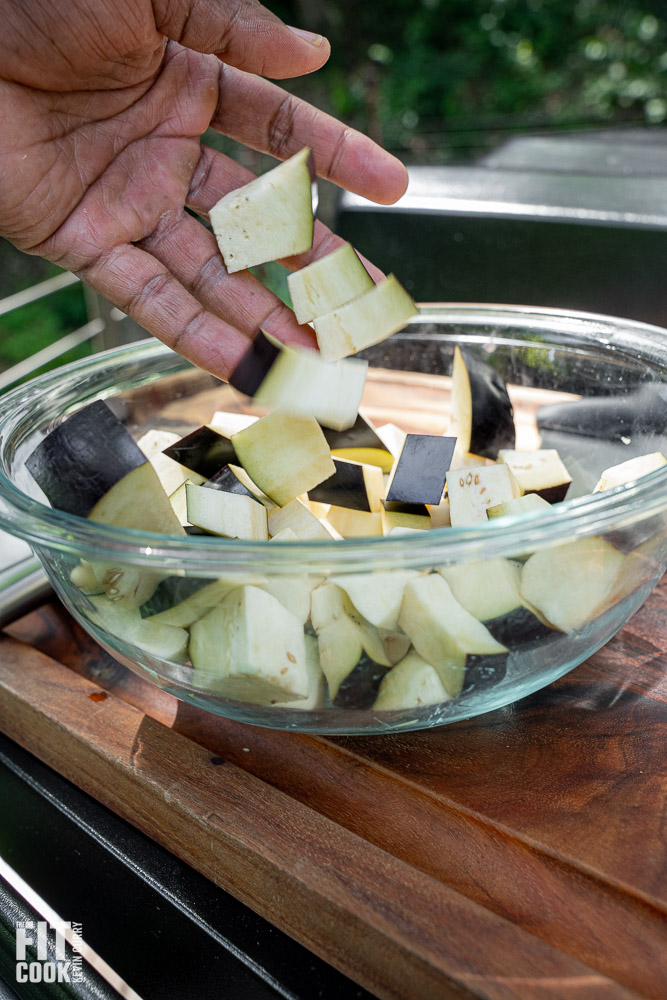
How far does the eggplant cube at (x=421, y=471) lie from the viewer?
0.76m

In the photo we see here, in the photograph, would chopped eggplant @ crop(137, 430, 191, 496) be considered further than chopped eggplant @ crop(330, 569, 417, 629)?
Yes

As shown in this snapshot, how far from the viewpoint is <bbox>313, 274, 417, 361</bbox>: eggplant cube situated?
0.81 metres

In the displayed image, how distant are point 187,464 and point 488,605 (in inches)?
16.0

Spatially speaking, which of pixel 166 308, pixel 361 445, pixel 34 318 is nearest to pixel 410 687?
pixel 361 445

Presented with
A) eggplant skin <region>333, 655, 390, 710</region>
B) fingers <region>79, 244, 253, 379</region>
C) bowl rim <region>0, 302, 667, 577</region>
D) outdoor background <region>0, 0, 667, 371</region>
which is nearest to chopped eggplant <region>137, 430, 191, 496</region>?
fingers <region>79, 244, 253, 379</region>

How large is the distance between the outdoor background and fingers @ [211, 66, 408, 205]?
5546 mm

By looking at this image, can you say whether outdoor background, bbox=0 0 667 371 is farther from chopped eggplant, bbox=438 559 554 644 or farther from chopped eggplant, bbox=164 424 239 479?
chopped eggplant, bbox=438 559 554 644

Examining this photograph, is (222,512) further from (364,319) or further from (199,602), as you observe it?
(364,319)

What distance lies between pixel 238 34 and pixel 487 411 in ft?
1.68

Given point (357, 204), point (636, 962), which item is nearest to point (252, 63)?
point (636, 962)

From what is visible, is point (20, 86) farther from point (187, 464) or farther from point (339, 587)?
point (339, 587)

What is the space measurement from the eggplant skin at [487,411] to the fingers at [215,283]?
19 cm

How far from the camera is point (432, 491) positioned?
0.76m

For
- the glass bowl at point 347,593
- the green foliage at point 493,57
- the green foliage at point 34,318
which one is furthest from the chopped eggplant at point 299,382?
the green foliage at point 493,57
